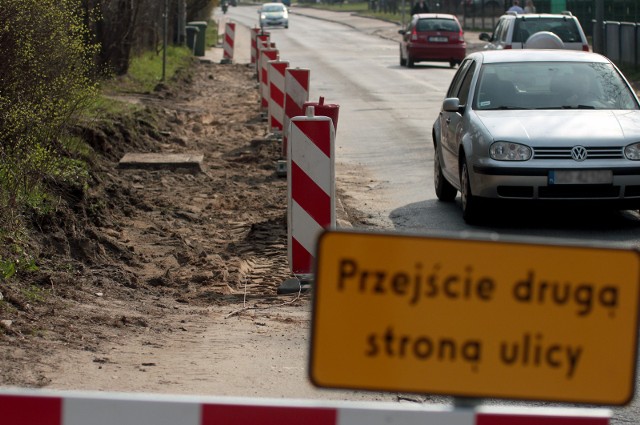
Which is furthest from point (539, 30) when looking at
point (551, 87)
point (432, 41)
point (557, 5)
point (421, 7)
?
point (557, 5)

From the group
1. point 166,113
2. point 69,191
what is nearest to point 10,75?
point 69,191

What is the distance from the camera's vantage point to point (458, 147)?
1135 cm

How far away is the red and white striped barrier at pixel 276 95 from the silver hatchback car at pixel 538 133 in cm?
446

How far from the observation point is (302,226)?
8609mm

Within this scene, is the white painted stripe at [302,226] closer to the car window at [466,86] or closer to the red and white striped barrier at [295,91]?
the car window at [466,86]

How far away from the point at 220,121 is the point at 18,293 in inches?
531

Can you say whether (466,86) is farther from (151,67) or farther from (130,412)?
(151,67)

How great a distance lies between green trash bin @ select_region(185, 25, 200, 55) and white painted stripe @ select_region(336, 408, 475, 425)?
36.9 m

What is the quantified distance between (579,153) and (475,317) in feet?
26.2

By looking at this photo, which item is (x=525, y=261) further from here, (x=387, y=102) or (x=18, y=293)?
(x=387, y=102)

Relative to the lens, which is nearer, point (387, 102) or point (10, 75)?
point (10, 75)

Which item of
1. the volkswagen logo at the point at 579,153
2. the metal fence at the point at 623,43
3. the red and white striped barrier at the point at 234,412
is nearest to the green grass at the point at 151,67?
the metal fence at the point at 623,43

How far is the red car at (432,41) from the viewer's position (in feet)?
115

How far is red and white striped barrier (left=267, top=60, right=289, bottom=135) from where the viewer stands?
1663cm
